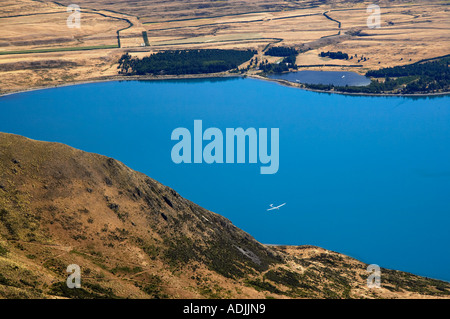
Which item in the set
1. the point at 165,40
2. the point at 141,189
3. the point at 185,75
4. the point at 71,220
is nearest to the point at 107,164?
the point at 141,189


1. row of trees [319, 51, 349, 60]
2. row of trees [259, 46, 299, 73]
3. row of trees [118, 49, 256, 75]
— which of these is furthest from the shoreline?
row of trees [319, 51, 349, 60]

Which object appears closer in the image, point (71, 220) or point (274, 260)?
point (71, 220)

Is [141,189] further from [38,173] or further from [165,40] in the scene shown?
[165,40]

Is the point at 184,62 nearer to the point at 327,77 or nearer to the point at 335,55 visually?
the point at 327,77

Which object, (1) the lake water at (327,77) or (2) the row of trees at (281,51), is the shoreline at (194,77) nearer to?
(1) the lake water at (327,77)

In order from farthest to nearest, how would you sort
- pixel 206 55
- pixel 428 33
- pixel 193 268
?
pixel 428 33 < pixel 206 55 < pixel 193 268

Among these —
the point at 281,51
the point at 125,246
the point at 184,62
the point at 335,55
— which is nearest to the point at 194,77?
the point at 184,62

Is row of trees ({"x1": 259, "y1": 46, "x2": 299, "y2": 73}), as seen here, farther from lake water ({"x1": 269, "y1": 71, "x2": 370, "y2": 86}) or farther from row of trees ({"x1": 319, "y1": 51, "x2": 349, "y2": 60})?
row of trees ({"x1": 319, "y1": 51, "x2": 349, "y2": 60})
